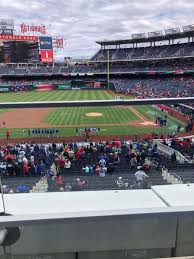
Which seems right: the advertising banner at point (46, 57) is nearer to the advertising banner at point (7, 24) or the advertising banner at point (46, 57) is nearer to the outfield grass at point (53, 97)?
the advertising banner at point (7, 24)

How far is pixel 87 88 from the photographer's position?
6725 cm

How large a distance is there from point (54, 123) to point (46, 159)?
1687cm

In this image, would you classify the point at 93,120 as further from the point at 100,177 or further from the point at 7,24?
the point at 7,24

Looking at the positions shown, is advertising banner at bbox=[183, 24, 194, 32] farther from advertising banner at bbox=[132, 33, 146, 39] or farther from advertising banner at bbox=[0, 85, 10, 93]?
advertising banner at bbox=[0, 85, 10, 93]

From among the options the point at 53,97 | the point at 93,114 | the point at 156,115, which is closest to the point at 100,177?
the point at 156,115

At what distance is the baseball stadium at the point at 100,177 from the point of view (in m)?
2.42

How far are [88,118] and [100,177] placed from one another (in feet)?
86.8

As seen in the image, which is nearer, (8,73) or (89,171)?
(89,171)

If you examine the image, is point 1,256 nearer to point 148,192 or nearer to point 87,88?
point 148,192

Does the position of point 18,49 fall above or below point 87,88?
above

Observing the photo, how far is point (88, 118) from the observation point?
1347 inches

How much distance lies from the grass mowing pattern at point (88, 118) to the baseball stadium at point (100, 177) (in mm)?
100

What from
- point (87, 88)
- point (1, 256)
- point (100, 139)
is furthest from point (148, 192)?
point (87, 88)

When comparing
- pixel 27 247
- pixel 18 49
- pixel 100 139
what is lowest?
pixel 100 139
